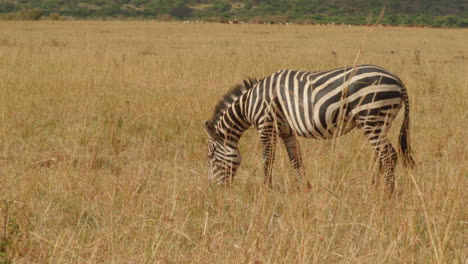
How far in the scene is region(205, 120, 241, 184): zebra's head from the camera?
504 centimetres

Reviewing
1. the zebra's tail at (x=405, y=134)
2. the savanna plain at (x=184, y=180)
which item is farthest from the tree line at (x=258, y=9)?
the zebra's tail at (x=405, y=134)

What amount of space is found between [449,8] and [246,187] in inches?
3355

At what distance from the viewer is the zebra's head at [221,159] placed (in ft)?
16.5

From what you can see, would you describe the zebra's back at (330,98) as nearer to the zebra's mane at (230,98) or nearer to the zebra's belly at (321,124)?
the zebra's belly at (321,124)

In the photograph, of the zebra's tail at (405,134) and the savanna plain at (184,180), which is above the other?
the zebra's tail at (405,134)

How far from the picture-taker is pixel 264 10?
72.1 meters

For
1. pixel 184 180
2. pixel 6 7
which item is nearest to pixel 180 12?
pixel 6 7

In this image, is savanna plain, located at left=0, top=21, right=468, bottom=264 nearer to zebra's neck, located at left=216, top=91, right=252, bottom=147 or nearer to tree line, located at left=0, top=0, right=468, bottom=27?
zebra's neck, located at left=216, top=91, right=252, bottom=147

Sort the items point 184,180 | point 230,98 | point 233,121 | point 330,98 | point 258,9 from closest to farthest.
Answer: point 330,98
point 184,180
point 233,121
point 230,98
point 258,9

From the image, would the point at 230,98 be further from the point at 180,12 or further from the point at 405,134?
the point at 180,12

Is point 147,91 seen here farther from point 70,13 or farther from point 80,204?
point 70,13

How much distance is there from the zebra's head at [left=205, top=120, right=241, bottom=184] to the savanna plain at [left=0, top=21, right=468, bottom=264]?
0.15 meters

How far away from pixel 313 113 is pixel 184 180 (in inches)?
47.9

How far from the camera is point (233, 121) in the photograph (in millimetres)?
5324
